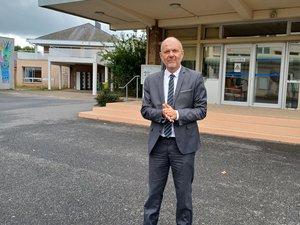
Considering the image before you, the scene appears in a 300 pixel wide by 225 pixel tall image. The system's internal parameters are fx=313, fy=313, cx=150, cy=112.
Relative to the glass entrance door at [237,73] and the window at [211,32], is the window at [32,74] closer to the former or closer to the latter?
Answer: the window at [211,32]

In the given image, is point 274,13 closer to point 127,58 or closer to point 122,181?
point 122,181

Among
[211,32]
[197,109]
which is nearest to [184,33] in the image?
[211,32]

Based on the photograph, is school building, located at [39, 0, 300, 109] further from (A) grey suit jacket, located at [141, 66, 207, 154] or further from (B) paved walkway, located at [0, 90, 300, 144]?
(A) grey suit jacket, located at [141, 66, 207, 154]

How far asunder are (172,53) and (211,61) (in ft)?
31.4

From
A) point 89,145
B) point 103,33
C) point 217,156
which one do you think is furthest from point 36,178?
point 103,33

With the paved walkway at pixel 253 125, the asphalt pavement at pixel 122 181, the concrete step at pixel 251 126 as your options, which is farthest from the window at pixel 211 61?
the asphalt pavement at pixel 122 181

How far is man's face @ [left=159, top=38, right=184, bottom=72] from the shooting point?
106 inches

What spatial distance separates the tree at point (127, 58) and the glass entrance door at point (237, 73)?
7090mm

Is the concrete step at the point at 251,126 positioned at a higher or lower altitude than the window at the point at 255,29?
lower

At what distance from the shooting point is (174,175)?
9.20ft

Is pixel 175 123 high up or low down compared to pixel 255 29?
down

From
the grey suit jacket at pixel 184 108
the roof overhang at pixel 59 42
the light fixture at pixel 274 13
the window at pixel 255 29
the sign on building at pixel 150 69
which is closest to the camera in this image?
the grey suit jacket at pixel 184 108

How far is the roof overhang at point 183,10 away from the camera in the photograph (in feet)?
31.7

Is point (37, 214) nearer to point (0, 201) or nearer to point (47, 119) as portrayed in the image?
point (0, 201)
